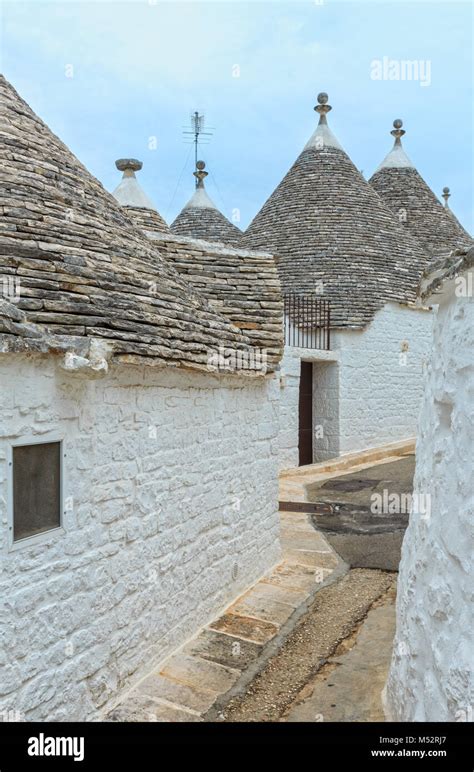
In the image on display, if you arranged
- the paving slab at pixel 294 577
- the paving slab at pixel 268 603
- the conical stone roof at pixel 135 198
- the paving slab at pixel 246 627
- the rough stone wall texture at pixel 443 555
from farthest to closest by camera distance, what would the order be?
the conical stone roof at pixel 135 198 < the paving slab at pixel 294 577 < the paving slab at pixel 268 603 < the paving slab at pixel 246 627 < the rough stone wall texture at pixel 443 555

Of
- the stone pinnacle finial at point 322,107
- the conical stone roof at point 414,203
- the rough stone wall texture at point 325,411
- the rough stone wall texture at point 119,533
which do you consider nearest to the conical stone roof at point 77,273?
the rough stone wall texture at point 119,533

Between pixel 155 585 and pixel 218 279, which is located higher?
pixel 218 279

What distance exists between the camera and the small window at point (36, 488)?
338 centimetres

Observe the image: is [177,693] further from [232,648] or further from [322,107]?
[322,107]

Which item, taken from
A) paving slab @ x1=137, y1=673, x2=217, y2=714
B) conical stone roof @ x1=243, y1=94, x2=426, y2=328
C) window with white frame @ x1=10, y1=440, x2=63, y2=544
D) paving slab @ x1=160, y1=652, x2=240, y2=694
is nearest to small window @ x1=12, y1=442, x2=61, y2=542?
window with white frame @ x1=10, y1=440, x2=63, y2=544

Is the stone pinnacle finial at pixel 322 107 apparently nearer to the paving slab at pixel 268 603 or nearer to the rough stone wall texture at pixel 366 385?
the rough stone wall texture at pixel 366 385

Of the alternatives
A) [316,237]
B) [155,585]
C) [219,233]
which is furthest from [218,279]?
[219,233]

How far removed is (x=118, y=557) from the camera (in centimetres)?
427

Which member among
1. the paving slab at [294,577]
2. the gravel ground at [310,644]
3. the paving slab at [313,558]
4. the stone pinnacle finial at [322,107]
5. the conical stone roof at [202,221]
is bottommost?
the gravel ground at [310,644]

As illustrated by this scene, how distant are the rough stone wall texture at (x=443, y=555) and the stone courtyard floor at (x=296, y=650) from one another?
0.92 meters

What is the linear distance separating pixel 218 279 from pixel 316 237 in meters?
9.68

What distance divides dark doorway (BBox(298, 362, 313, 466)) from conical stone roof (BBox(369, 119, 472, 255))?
267 inches

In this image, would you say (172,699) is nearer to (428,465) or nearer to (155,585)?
(155,585)

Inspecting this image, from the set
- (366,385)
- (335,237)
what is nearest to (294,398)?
(366,385)
